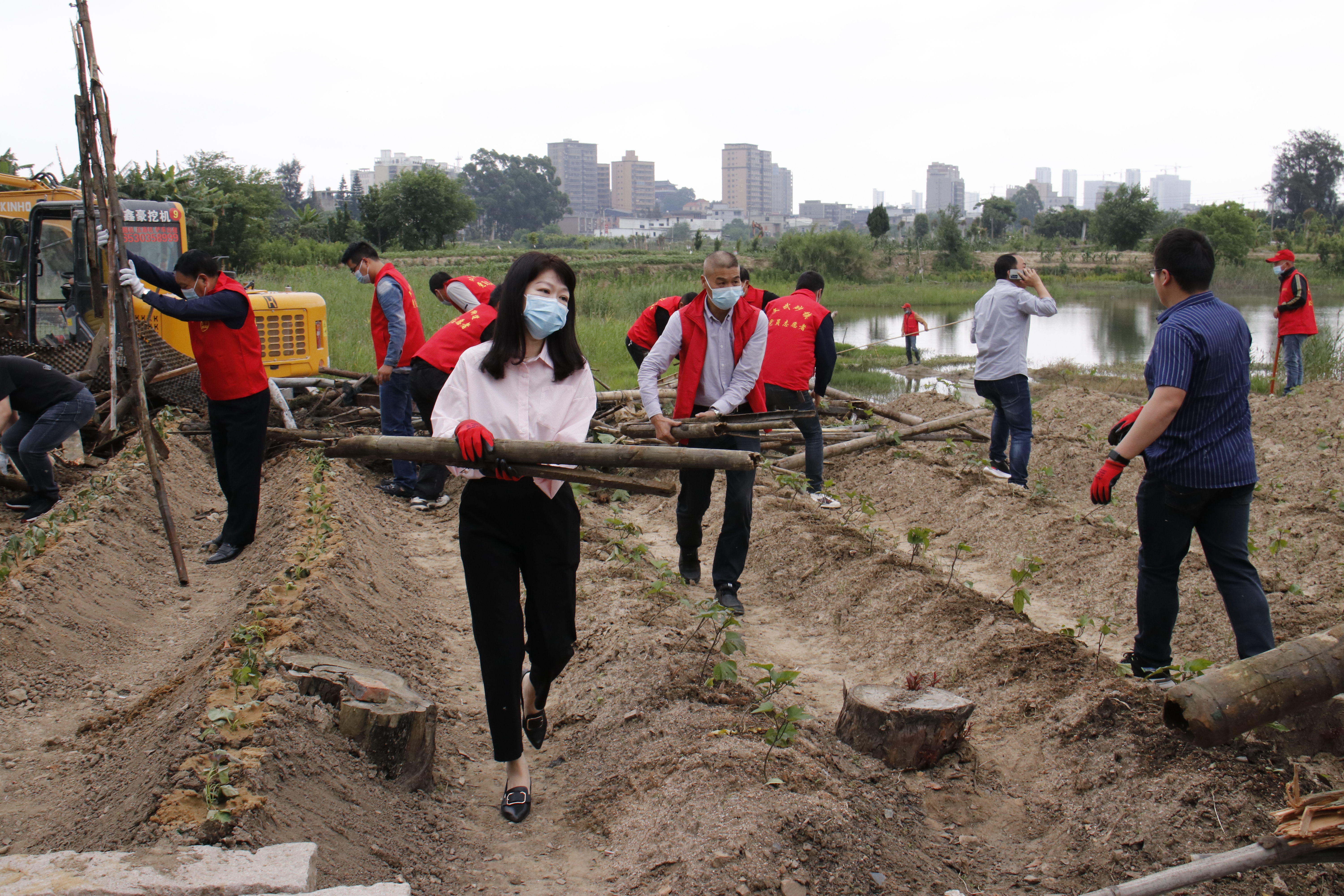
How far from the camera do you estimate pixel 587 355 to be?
54.1 feet

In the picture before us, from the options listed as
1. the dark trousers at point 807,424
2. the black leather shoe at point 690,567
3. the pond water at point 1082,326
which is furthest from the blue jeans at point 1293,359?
the black leather shoe at point 690,567

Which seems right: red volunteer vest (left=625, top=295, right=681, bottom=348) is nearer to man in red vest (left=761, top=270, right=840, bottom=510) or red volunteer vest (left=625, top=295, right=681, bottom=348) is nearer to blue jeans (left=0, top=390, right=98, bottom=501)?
man in red vest (left=761, top=270, right=840, bottom=510)

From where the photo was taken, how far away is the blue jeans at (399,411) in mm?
7688

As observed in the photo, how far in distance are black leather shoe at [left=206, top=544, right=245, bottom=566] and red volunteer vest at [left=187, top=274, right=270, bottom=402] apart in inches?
40.3

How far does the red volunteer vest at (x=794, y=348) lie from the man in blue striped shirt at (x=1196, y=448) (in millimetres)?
3284

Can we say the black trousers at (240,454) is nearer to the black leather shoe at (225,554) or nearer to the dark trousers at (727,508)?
the black leather shoe at (225,554)

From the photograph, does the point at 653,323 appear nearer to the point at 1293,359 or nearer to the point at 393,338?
the point at 393,338

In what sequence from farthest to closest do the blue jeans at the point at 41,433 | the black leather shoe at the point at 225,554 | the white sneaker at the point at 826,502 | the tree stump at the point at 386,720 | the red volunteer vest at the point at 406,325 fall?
1. the red volunteer vest at the point at 406,325
2. the white sneaker at the point at 826,502
3. the blue jeans at the point at 41,433
4. the black leather shoe at the point at 225,554
5. the tree stump at the point at 386,720

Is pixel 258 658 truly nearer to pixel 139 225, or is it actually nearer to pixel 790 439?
pixel 790 439

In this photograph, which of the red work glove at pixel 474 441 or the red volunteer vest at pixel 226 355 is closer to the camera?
the red work glove at pixel 474 441

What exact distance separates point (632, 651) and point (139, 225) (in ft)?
32.3

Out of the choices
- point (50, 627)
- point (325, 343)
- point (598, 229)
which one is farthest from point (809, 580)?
point (598, 229)

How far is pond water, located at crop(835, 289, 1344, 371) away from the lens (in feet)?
76.8

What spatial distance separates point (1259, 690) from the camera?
2.54 meters
